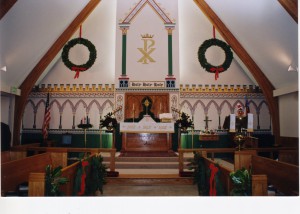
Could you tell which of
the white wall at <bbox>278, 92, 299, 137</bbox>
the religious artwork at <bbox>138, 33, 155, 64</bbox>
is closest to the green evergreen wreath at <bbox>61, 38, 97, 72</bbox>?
the religious artwork at <bbox>138, 33, 155, 64</bbox>

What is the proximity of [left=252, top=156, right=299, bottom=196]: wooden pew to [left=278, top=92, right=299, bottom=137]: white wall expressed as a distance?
181 inches

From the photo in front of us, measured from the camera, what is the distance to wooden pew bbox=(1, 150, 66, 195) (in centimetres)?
311

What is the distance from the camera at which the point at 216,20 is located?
9227mm

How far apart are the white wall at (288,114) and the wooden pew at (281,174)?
15.1 ft

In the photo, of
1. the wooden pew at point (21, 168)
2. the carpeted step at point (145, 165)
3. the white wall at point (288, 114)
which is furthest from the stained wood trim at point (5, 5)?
the white wall at point (288, 114)

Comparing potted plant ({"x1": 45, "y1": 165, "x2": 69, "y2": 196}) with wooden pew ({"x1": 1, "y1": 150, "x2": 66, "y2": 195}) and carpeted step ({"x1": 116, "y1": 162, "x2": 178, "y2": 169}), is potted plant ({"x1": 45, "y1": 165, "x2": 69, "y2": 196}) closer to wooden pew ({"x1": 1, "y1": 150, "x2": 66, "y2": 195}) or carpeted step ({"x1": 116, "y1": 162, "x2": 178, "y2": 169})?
wooden pew ({"x1": 1, "y1": 150, "x2": 66, "y2": 195})

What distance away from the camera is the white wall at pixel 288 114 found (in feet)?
25.5

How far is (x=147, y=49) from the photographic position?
10.1m

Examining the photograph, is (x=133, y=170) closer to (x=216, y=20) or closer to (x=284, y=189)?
(x=284, y=189)

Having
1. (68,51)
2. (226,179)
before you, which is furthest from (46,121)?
(226,179)

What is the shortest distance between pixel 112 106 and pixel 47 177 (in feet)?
24.3

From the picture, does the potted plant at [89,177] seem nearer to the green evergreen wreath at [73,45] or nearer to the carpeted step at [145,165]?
the carpeted step at [145,165]

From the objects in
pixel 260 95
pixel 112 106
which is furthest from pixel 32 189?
pixel 260 95

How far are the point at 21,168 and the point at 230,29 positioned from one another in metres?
7.85
